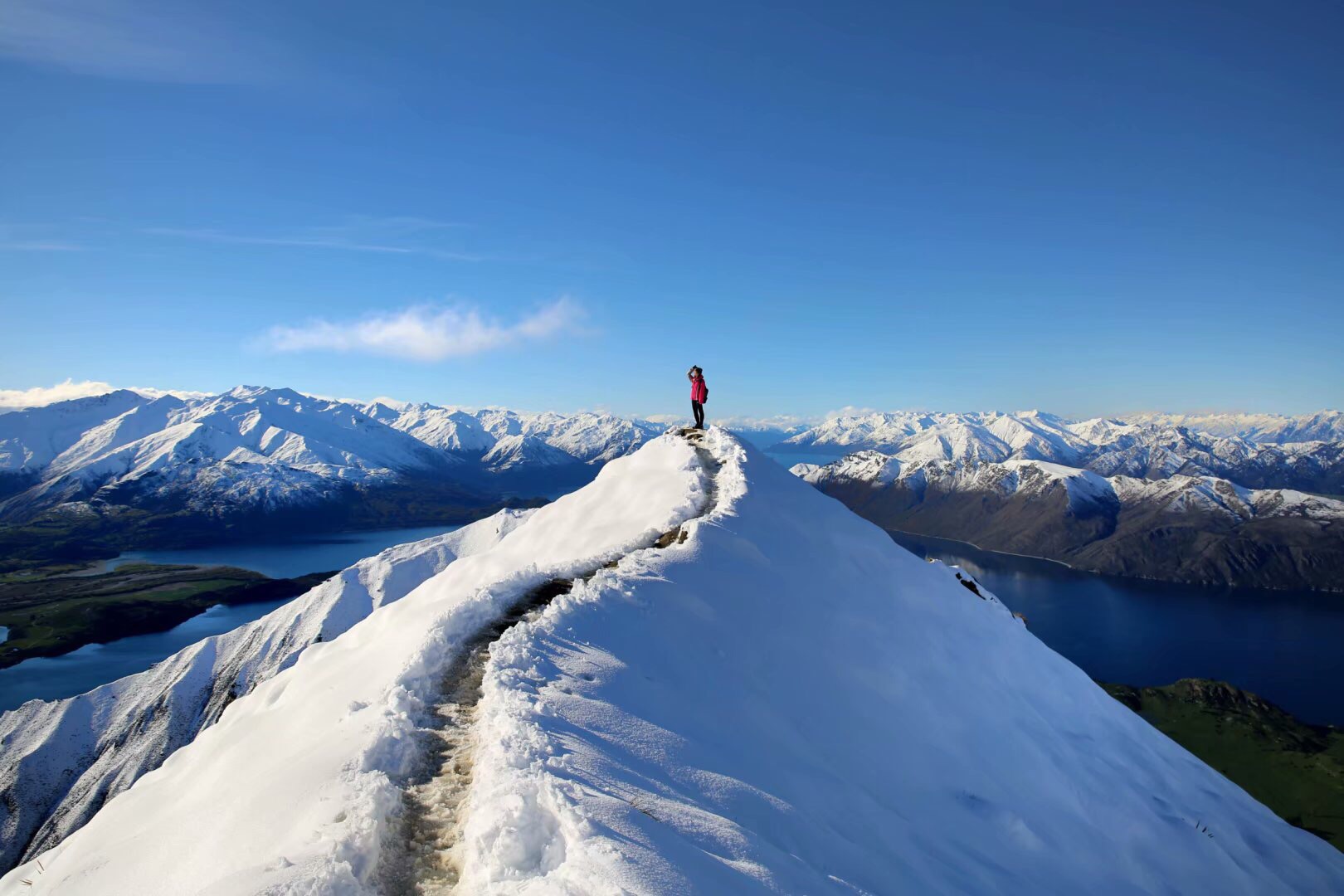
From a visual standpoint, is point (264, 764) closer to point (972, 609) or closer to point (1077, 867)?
point (1077, 867)

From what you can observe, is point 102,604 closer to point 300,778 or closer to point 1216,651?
point 300,778

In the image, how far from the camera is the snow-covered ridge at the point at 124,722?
7575cm

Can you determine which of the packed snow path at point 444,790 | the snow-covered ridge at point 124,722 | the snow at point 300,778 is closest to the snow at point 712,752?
the snow at point 300,778

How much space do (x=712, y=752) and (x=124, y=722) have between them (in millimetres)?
113903

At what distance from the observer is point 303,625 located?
113 metres

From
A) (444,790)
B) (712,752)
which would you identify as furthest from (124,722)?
(712,752)

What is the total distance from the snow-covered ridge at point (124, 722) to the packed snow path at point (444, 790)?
5866 centimetres

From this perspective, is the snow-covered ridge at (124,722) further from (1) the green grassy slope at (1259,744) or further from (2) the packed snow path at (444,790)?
(1) the green grassy slope at (1259,744)

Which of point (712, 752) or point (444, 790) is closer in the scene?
point (444, 790)

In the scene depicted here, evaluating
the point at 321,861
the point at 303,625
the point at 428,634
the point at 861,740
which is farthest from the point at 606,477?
the point at 303,625

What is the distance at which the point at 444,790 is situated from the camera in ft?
30.9

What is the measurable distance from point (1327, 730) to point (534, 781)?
16967 centimetres

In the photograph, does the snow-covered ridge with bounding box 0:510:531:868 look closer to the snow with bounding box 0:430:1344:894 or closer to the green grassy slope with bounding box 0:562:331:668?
the snow with bounding box 0:430:1344:894

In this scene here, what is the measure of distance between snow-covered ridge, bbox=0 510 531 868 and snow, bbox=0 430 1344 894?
56.3 m
